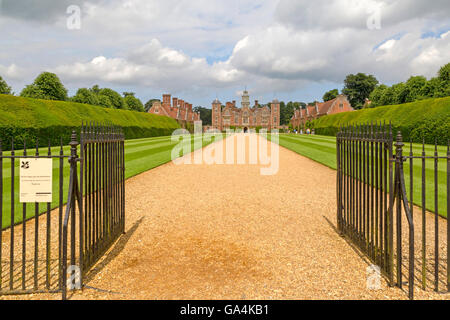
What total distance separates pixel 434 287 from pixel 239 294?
2162 millimetres

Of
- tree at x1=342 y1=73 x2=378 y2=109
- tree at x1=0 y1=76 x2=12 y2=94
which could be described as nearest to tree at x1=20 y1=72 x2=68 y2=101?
tree at x1=0 y1=76 x2=12 y2=94

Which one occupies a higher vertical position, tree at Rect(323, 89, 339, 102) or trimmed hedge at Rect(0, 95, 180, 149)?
tree at Rect(323, 89, 339, 102)

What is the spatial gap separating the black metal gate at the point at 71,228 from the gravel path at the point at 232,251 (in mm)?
234

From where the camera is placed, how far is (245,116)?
84.8m

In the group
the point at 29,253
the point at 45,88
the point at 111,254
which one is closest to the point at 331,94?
the point at 45,88

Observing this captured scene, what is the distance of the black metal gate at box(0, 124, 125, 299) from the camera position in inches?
126

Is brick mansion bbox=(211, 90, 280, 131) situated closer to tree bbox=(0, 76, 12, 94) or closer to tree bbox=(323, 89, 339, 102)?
tree bbox=(323, 89, 339, 102)

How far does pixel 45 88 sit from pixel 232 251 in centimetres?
4701

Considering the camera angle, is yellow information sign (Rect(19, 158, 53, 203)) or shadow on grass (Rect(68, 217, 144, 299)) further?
shadow on grass (Rect(68, 217, 144, 299))

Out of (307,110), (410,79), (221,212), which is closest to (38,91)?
(221,212)

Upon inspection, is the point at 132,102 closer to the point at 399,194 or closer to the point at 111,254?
the point at 111,254

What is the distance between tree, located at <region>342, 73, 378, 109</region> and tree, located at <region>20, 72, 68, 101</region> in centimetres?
6154

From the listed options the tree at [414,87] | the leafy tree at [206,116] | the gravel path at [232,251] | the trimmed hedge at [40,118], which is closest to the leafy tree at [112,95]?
the trimmed hedge at [40,118]
